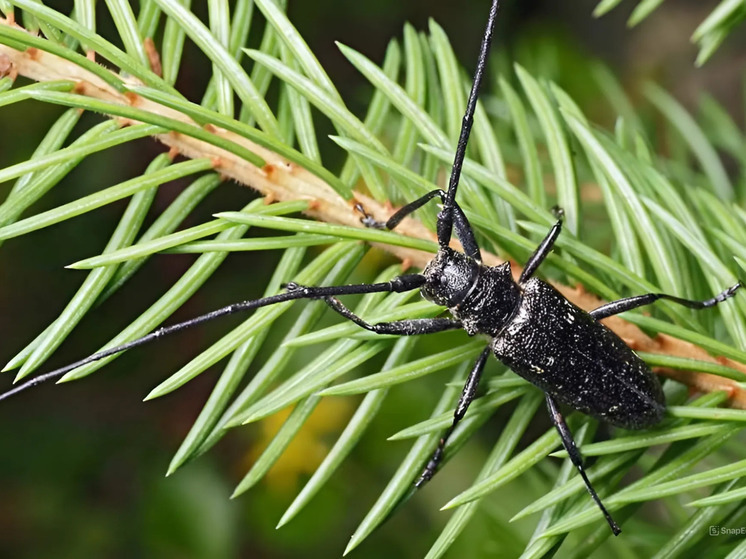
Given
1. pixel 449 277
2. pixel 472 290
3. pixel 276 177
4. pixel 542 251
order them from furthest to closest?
pixel 472 290, pixel 449 277, pixel 542 251, pixel 276 177

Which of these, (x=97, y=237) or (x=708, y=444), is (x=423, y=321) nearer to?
(x=708, y=444)

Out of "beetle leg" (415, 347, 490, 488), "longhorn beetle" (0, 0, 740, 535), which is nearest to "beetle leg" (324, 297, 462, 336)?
"longhorn beetle" (0, 0, 740, 535)

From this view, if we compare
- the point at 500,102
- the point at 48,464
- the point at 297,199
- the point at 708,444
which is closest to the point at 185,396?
the point at 48,464

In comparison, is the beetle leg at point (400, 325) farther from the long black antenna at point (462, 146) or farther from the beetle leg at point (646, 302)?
the beetle leg at point (646, 302)

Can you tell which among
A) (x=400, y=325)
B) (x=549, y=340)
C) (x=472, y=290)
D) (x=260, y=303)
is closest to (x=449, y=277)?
(x=472, y=290)

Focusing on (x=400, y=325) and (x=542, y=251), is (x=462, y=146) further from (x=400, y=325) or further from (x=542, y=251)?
(x=400, y=325)

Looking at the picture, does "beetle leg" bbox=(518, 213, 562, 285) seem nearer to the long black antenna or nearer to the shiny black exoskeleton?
the shiny black exoskeleton

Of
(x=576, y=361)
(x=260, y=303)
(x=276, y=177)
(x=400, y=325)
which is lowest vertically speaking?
(x=576, y=361)
